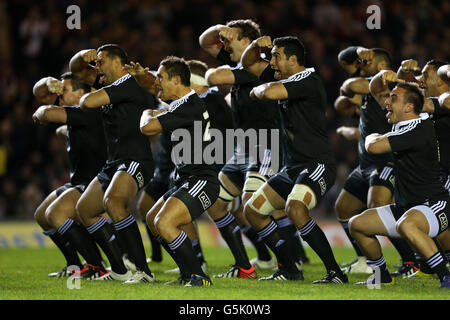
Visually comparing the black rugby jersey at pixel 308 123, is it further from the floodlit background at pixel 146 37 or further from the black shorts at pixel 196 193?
the floodlit background at pixel 146 37

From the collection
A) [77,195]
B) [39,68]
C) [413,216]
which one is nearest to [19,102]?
[39,68]

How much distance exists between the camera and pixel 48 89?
9031 millimetres

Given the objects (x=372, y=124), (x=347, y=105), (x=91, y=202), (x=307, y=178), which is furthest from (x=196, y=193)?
(x=347, y=105)

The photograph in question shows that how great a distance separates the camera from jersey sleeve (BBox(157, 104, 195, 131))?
709 cm

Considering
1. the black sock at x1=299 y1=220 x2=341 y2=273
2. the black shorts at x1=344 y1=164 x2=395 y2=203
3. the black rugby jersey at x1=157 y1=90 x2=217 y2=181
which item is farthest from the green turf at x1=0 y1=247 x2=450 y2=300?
the black rugby jersey at x1=157 y1=90 x2=217 y2=181

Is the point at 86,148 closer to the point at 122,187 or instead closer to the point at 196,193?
the point at 122,187

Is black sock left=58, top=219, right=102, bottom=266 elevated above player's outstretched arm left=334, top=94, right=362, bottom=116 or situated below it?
below

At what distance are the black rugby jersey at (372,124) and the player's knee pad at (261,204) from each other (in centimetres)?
153

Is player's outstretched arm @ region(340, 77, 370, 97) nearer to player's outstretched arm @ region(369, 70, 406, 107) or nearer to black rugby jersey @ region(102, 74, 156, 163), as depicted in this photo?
player's outstretched arm @ region(369, 70, 406, 107)

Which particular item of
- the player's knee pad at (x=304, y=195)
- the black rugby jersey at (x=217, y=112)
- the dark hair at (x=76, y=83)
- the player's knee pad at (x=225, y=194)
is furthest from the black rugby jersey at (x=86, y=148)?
the player's knee pad at (x=304, y=195)

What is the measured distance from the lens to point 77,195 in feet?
28.2

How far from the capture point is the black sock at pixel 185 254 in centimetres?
709

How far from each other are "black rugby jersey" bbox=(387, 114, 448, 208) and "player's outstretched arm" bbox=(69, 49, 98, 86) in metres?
3.39
